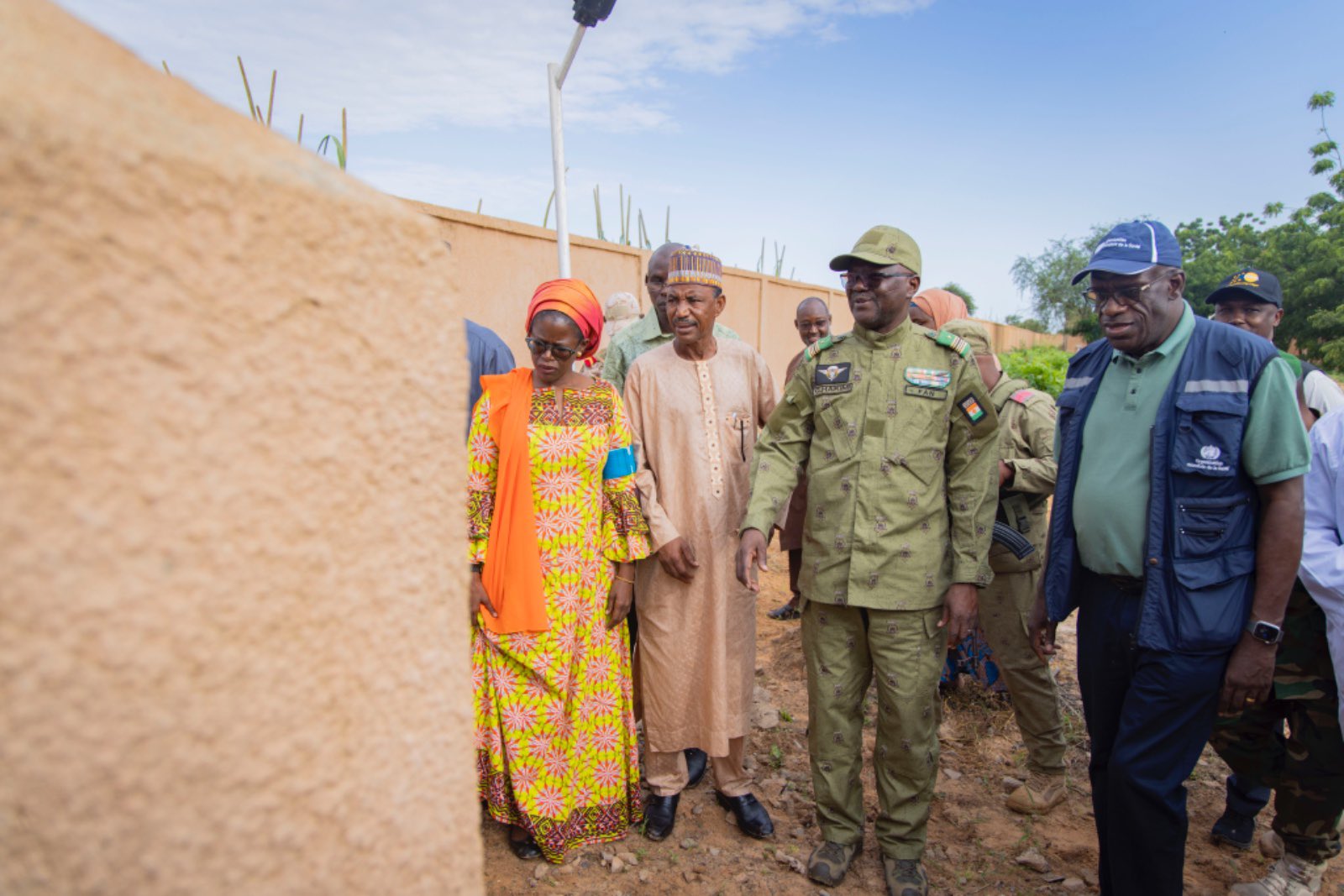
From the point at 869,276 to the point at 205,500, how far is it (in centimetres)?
245

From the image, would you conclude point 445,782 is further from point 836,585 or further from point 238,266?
point 836,585

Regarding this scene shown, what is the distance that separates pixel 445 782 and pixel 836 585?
2153 millimetres

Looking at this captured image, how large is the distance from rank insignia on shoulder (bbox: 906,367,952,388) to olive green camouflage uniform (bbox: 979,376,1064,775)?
2.40ft

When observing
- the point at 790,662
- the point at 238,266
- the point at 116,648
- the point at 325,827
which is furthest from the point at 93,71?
the point at 790,662

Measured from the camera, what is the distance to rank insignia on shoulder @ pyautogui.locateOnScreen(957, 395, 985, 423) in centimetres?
267

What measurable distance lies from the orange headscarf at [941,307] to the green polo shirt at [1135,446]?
1.61 meters

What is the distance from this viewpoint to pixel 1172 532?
2.15 m

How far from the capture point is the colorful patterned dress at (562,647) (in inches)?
111

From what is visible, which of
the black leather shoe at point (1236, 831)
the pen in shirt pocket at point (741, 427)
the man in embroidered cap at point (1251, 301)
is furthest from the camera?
the man in embroidered cap at point (1251, 301)

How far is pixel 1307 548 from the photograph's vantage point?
2439 mm

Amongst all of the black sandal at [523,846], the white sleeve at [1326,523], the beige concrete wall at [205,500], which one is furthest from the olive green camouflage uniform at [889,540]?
the beige concrete wall at [205,500]

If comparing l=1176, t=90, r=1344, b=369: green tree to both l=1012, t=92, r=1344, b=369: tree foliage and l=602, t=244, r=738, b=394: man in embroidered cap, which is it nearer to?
l=1012, t=92, r=1344, b=369: tree foliage

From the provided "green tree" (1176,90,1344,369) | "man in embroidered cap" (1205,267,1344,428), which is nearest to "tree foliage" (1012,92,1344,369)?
"green tree" (1176,90,1344,369)

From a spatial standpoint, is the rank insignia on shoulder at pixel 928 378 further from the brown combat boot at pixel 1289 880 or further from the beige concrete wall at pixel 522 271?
the beige concrete wall at pixel 522 271
